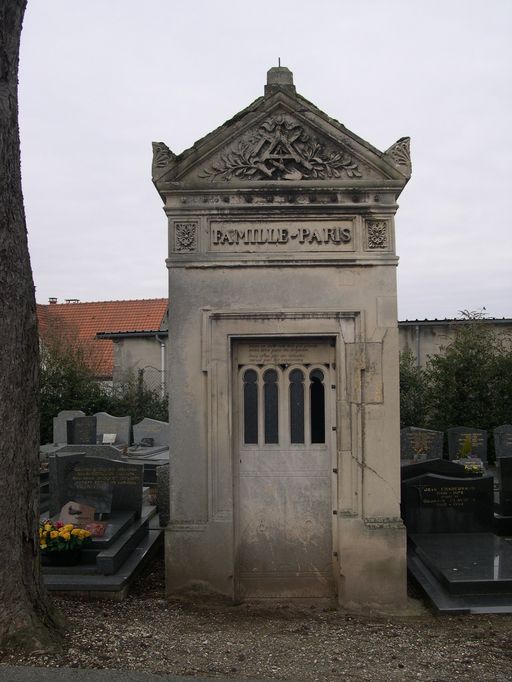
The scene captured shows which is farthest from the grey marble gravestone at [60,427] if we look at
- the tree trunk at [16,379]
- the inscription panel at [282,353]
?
the tree trunk at [16,379]

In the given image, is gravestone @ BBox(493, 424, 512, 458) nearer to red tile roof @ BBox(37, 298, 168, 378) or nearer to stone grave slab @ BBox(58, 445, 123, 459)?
stone grave slab @ BBox(58, 445, 123, 459)

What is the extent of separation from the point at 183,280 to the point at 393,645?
3.67 m

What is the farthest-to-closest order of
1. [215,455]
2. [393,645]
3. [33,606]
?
1. [215,455]
2. [393,645]
3. [33,606]

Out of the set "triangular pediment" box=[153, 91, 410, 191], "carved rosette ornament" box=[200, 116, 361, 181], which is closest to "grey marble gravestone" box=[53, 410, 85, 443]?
"triangular pediment" box=[153, 91, 410, 191]

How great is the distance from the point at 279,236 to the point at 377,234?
0.97 meters

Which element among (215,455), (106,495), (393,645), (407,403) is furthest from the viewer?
(407,403)

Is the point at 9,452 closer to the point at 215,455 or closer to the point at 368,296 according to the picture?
the point at 215,455

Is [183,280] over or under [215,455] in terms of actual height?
over

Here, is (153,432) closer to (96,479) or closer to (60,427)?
(60,427)

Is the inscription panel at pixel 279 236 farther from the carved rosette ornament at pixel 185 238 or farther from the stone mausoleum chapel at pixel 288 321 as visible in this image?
the carved rosette ornament at pixel 185 238

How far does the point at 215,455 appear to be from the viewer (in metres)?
6.04

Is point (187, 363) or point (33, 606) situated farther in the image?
point (187, 363)

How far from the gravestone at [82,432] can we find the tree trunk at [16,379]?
10.2 m

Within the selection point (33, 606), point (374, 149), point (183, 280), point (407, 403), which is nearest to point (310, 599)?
point (33, 606)
